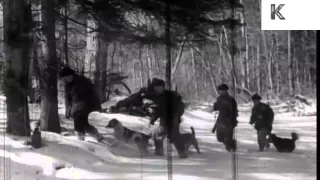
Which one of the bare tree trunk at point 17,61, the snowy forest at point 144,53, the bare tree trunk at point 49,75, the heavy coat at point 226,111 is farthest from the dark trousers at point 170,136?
the bare tree trunk at point 17,61

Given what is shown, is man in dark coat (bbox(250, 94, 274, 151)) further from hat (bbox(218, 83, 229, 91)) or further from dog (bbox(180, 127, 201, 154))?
dog (bbox(180, 127, 201, 154))

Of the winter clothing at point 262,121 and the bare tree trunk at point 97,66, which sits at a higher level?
the bare tree trunk at point 97,66

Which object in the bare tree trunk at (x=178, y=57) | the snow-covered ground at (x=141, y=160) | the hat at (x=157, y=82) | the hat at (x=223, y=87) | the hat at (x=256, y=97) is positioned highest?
the bare tree trunk at (x=178, y=57)

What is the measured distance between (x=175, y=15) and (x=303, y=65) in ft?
3.91

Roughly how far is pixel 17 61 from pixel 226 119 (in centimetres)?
197

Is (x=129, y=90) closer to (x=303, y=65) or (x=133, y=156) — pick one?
(x=133, y=156)

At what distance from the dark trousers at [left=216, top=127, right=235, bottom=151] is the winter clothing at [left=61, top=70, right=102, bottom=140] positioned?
42.3 inches

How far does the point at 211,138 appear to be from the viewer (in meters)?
3.71

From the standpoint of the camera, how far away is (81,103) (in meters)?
3.79

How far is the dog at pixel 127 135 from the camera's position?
374 cm

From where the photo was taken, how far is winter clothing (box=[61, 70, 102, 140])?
377 centimetres

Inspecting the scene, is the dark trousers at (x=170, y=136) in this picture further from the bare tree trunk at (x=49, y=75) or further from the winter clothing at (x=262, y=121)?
the bare tree trunk at (x=49, y=75)

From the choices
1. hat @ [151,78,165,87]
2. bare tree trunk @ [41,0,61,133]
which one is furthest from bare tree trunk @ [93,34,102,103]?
hat @ [151,78,165,87]

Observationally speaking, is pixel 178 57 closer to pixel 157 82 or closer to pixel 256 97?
pixel 157 82
